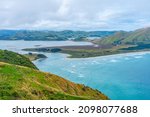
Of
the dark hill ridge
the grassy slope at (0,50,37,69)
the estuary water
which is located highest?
the dark hill ridge

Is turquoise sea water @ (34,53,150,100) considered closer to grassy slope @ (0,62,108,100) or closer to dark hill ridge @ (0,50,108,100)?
dark hill ridge @ (0,50,108,100)

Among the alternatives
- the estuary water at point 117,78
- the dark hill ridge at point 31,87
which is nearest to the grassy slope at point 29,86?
the dark hill ridge at point 31,87

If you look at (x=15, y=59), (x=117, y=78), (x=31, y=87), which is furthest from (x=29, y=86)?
(x=117, y=78)

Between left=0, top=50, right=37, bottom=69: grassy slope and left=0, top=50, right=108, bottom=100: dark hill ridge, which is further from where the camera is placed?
left=0, top=50, right=37, bottom=69: grassy slope

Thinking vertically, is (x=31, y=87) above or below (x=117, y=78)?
above

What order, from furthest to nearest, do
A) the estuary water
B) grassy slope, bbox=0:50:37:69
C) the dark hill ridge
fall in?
grassy slope, bbox=0:50:37:69
the estuary water
the dark hill ridge

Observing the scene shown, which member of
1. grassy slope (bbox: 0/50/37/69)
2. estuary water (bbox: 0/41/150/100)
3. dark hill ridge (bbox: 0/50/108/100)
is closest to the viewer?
dark hill ridge (bbox: 0/50/108/100)

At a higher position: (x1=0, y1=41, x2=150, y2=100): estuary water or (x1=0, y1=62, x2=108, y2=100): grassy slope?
(x1=0, y1=62, x2=108, y2=100): grassy slope

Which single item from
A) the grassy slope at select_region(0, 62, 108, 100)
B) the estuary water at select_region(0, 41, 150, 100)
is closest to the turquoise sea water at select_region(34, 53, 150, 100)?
the estuary water at select_region(0, 41, 150, 100)

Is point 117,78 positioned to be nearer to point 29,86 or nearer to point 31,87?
point 29,86

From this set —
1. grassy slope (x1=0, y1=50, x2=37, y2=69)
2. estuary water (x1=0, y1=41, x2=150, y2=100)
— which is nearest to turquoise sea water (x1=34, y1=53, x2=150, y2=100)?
estuary water (x1=0, y1=41, x2=150, y2=100)

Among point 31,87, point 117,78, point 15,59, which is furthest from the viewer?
point 117,78

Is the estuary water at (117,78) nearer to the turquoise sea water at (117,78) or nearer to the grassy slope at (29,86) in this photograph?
the turquoise sea water at (117,78)
